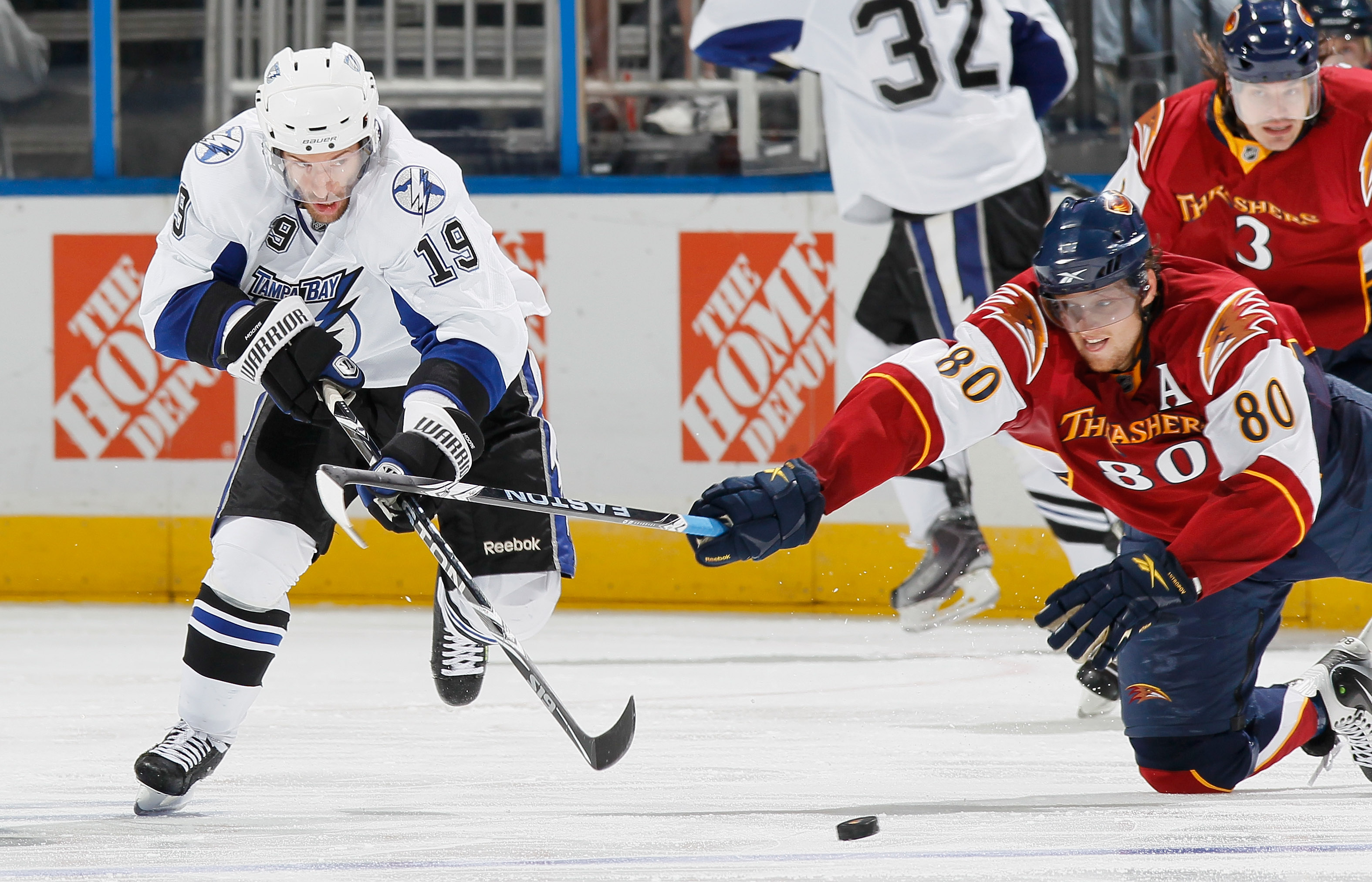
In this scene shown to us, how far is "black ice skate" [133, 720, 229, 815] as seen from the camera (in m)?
2.57

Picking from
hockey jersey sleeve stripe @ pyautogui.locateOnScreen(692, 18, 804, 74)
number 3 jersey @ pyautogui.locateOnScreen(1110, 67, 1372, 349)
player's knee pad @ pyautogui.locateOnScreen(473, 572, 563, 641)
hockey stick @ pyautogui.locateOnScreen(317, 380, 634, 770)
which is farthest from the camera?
hockey jersey sleeve stripe @ pyautogui.locateOnScreen(692, 18, 804, 74)

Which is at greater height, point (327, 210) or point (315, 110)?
point (315, 110)

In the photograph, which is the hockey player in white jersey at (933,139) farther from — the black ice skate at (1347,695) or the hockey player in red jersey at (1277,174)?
the black ice skate at (1347,695)

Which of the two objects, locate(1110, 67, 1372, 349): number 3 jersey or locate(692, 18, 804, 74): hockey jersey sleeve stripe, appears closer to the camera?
locate(1110, 67, 1372, 349): number 3 jersey

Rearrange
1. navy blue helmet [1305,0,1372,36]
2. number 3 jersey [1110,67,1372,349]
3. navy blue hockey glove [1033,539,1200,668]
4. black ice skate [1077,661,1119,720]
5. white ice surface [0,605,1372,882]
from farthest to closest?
navy blue helmet [1305,0,1372,36], black ice skate [1077,661,1119,720], number 3 jersey [1110,67,1372,349], navy blue hockey glove [1033,539,1200,668], white ice surface [0,605,1372,882]

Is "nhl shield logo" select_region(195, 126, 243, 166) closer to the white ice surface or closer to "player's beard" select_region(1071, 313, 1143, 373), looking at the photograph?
the white ice surface

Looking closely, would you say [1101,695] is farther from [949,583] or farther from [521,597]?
[521,597]

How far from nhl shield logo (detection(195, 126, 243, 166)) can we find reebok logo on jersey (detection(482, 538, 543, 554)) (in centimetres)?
72

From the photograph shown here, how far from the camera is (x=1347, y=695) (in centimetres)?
272

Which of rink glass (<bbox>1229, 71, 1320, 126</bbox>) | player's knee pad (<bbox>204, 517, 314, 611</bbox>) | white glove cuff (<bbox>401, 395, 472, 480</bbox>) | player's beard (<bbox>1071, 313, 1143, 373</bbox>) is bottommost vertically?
player's knee pad (<bbox>204, 517, 314, 611</bbox>)

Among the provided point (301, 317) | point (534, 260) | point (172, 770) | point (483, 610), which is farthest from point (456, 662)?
point (534, 260)

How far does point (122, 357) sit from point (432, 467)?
2.72m

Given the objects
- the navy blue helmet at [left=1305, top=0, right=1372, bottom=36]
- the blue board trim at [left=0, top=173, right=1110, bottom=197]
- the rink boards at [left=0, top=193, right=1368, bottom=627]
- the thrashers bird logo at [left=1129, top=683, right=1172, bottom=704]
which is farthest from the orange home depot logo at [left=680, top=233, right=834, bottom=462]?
the thrashers bird logo at [left=1129, top=683, right=1172, bottom=704]

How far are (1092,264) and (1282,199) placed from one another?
105cm
